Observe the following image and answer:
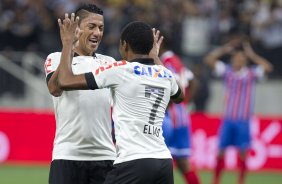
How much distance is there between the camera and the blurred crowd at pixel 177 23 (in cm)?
1800

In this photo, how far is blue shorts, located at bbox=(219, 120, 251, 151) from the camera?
527 inches

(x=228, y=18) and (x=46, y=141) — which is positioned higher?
(x=228, y=18)

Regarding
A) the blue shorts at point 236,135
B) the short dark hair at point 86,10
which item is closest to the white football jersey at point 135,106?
the short dark hair at point 86,10

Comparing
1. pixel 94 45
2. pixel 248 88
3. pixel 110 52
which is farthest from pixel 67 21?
pixel 110 52

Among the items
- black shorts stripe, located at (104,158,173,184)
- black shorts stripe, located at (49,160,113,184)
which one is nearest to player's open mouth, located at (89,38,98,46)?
black shorts stripe, located at (49,160,113,184)

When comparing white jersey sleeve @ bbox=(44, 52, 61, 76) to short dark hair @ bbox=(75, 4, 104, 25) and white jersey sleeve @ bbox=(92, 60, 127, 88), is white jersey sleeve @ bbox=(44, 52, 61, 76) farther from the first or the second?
white jersey sleeve @ bbox=(92, 60, 127, 88)

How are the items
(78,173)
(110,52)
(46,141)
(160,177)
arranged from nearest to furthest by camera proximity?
1. (160,177)
2. (78,173)
3. (46,141)
4. (110,52)

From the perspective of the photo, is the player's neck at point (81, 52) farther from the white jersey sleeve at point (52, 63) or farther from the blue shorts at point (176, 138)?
the blue shorts at point (176, 138)

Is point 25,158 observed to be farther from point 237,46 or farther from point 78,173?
point 78,173

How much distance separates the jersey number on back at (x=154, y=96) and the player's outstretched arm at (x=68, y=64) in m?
0.45

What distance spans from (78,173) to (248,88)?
24.7 feet

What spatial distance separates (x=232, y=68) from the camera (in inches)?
547

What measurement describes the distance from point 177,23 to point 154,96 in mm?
12249

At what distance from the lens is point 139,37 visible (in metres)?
5.99
